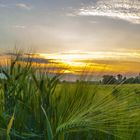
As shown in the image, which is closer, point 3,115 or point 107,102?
point 107,102

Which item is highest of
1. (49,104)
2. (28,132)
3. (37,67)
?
(37,67)

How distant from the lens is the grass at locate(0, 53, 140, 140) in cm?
210

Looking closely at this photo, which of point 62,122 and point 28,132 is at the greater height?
point 62,122

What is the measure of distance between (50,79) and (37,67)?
0.14m

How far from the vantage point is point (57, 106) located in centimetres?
243

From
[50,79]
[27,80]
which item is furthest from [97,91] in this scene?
[27,80]

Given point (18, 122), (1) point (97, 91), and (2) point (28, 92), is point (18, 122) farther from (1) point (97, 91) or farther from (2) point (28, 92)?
(1) point (97, 91)

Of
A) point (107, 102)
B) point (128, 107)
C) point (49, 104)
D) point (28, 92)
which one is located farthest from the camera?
point (28, 92)

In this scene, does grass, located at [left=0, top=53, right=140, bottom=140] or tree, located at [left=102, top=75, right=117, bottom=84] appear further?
tree, located at [left=102, top=75, right=117, bottom=84]

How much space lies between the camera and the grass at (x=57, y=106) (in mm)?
2102

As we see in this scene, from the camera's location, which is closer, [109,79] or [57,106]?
[57,106]

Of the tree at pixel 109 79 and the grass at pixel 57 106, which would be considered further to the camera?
the tree at pixel 109 79

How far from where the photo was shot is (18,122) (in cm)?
248

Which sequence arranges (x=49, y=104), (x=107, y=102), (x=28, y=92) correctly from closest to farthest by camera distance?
(x=107, y=102), (x=49, y=104), (x=28, y=92)
